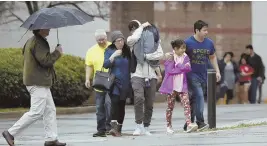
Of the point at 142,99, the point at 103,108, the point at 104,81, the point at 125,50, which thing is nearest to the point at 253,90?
the point at 103,108

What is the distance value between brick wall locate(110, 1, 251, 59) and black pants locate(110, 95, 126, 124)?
618 inches

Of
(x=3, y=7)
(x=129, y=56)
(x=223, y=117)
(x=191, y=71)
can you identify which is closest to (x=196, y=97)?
(x=191, y=71)

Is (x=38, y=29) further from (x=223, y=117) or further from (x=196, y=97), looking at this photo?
(x=223, y=117)

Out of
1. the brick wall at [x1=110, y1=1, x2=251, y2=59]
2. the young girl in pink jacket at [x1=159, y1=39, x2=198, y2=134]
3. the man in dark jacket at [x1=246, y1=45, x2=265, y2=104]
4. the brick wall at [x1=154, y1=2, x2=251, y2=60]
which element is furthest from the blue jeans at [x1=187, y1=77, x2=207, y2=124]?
the brick wall at [x1=154, y1=2, x2=251, y2=60]

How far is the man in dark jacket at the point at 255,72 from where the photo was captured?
25.9 m

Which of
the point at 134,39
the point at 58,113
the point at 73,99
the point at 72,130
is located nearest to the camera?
the point at 134,39

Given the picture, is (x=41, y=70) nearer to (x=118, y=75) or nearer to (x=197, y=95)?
(x=118, y=75)

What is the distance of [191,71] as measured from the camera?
13148 mm

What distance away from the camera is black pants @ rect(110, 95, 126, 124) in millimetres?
12695

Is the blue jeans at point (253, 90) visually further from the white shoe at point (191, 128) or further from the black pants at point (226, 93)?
the white shoe at point (191, 128)

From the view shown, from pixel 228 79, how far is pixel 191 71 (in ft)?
41.8

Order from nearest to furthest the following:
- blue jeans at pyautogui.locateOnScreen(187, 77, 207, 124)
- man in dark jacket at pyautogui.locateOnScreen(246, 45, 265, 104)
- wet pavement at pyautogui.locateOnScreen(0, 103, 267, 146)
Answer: wet pavement at pyautogui.locateOnScreen(0, 103, 267, 146) < blue jeans at pyautogui.locateOnScreen(187, 77, 207, 124) < man in dark jacket at pyautogui.locateOnScreen(246, 45, 265, 104)

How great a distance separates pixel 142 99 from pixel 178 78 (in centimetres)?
76

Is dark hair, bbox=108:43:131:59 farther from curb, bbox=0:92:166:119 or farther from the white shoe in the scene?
curb, bbox=0:92:166:119
